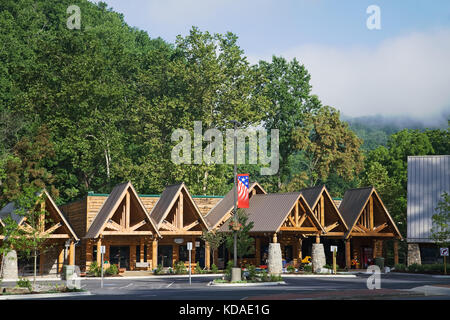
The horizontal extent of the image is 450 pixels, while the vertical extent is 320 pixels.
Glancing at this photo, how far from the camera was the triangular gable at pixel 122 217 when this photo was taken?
54.0 m

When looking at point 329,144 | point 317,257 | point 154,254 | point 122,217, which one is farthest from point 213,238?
point 329,144

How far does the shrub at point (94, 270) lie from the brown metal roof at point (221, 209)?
10.6 meters

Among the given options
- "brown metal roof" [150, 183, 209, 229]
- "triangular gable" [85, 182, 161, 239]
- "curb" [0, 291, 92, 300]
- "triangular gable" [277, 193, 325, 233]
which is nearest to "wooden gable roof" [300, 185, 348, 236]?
"triangular gable" [277, 193, 325, 233]

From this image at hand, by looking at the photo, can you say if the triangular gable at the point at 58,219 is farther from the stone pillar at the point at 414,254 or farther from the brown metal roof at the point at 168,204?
the stone pillar at the point at 414,254

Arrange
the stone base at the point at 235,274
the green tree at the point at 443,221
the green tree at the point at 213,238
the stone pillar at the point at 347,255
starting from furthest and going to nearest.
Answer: the stone pillar at the point at 347,255, the green tree at the point at 213,238, the green tree at the point at 443,221, the stone base at the point at 235,274

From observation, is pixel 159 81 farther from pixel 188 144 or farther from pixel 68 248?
pixel 68 248

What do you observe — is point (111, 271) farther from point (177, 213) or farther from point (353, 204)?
point (353, 204)

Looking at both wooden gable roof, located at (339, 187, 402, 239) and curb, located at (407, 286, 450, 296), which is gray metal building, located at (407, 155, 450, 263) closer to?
wooden gable roof, located at (339, 187, 402, 239)

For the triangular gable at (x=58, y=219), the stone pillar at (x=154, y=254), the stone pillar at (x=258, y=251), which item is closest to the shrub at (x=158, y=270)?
the stone pillar at (x=154, y=254)

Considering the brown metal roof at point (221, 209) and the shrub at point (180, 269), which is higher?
the brown metal roof at point (221, 209)

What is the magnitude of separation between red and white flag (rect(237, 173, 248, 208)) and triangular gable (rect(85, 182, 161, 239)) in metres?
14.4

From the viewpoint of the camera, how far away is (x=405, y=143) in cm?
8744

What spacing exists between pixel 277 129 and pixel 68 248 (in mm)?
39859
